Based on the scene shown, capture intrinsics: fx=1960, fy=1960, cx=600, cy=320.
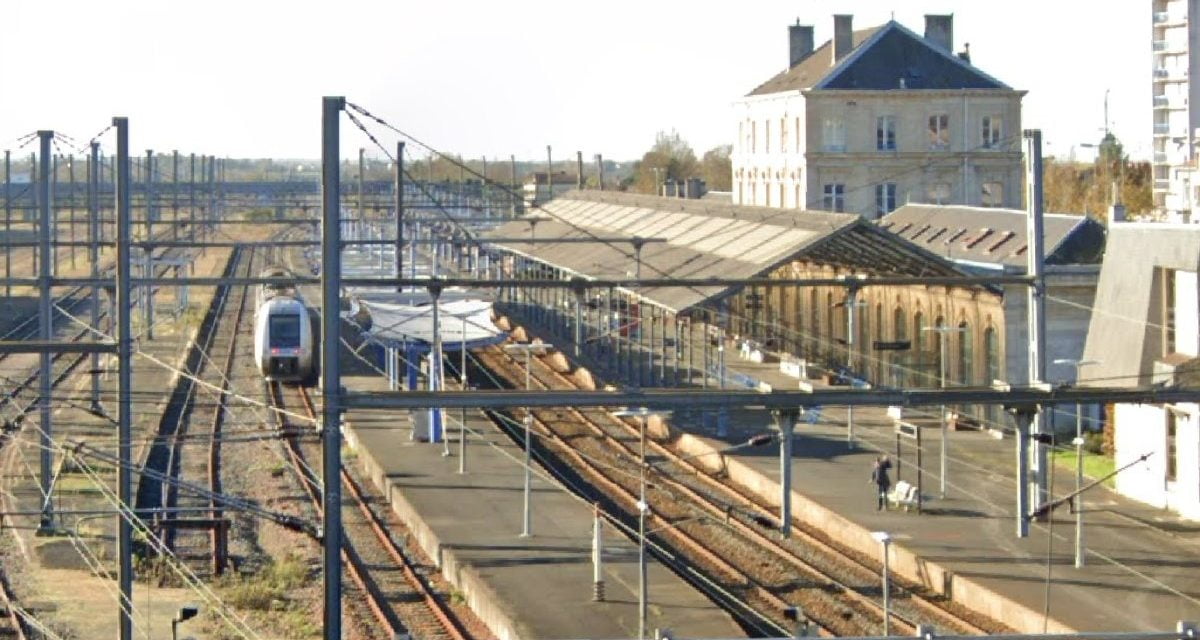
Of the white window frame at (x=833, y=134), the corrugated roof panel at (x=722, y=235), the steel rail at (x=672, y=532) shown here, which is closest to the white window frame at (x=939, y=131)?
the white window frame at (x=833, y=134)

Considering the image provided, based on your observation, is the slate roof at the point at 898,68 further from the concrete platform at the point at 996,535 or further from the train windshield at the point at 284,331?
the concrete platform at the point at 996,535

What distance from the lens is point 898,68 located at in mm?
46500

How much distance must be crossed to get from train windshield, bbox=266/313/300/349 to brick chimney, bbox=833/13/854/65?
62.1 feet

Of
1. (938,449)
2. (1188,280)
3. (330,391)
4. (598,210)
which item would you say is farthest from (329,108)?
(598,210)

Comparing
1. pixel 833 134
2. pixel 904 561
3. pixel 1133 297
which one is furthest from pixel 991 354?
pixel 833 134

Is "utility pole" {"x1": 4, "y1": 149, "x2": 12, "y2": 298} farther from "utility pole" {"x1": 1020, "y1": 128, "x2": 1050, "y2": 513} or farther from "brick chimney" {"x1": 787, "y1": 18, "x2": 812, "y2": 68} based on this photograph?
"brick chimney" {"x1": 787, "y1": 18, "x2": 812, "y2": 68}

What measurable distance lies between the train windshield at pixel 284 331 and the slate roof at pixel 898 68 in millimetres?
17424

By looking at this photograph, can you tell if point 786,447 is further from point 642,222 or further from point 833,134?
point 833,134

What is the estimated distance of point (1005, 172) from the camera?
152 ft

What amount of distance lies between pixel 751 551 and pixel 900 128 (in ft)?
92.2

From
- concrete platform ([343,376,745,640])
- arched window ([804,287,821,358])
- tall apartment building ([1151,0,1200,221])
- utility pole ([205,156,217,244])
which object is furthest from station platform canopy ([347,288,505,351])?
tall apartment building ([1151,0,1200,221])

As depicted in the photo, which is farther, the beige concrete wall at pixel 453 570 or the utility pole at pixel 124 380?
the beige concrete wall at pixel 453 570

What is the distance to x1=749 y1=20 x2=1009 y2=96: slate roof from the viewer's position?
4647cm

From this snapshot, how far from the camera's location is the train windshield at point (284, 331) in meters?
33.3
